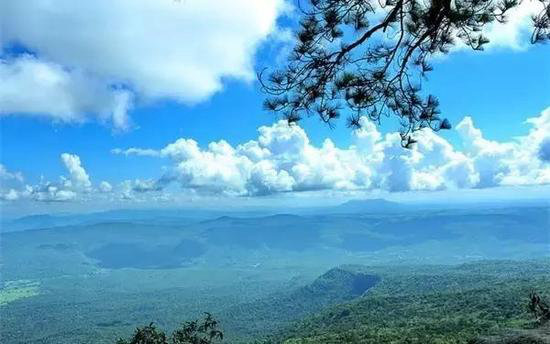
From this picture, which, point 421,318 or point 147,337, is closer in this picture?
point 147,337

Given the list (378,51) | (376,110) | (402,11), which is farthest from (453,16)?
(376,110)

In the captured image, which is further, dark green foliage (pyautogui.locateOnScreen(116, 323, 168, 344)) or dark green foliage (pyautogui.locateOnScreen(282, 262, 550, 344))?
dark green foliage (pyautogui.locateOnScreen(282, 262, 550, 344))

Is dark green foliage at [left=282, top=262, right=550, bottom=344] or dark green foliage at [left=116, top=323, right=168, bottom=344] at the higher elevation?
dark green foliage at [left=116, top=323, right=168, bottom=344]

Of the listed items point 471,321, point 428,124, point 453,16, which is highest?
point 453,16

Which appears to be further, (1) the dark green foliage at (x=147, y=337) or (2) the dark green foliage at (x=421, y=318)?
(2) the dark green foliage at (x=421, y=318)

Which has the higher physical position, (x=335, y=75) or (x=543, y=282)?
(x=335, y=75)

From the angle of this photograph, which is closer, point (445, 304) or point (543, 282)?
point (445, 304)

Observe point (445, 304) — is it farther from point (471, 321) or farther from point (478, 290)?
point (471, 321)

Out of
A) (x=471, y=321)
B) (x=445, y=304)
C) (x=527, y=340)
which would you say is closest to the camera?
(x=527, y=340)

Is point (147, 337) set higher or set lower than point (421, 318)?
higher

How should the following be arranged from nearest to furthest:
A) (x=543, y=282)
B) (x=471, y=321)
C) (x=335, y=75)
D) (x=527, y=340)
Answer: (x=527, y=340) < (x=335, y=75) < (x=471, y=321) < (x=543, y=282)

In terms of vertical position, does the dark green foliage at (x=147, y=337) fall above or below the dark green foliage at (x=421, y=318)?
above
